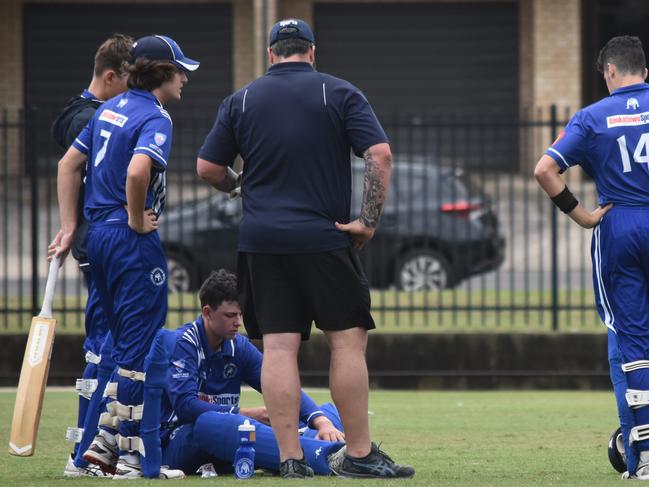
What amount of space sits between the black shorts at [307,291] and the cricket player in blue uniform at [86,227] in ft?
3.22

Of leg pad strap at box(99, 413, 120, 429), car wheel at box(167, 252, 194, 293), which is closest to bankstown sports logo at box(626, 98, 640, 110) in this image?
leg pad strap at box(99, 413, 120, 429)

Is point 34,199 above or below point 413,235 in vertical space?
above

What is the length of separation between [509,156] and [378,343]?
232cm

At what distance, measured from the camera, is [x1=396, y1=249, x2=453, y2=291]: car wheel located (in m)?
13.5

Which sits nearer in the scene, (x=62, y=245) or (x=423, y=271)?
(x=62, y=245)

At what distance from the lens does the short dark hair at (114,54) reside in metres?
7.61

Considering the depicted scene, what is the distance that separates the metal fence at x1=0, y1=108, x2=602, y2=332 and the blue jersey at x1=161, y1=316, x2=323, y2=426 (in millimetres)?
5530

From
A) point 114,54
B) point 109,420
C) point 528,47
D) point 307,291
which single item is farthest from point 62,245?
point 528,47

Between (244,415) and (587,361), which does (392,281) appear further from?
(244,415)

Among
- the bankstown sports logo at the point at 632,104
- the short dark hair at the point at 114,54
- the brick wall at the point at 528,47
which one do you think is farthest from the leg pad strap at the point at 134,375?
the brick wall at the point at 528,47

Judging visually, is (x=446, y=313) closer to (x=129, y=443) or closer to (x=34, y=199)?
(x=34, y=199)

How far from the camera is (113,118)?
6.90 meters

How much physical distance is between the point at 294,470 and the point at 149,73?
2.00 m

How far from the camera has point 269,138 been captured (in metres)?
6.55
